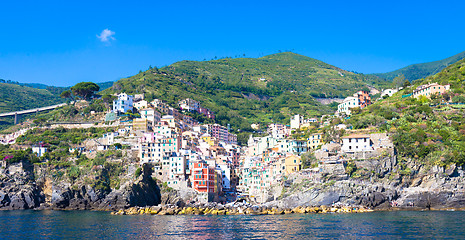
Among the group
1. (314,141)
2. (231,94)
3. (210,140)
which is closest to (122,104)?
(210,140)

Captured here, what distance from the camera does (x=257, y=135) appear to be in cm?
13612

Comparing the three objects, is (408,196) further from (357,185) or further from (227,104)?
(227,104)

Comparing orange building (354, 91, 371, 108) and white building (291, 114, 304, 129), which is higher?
orange building (354, 91, 371, 108)

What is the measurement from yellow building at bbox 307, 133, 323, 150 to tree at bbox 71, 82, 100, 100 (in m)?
62.7

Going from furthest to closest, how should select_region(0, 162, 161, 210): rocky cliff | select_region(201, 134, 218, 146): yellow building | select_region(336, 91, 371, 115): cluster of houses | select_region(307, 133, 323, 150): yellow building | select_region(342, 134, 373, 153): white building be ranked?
select_region(336, 91, 371, 115): cluster of houses, select_region(201, 134, 218, 146): yellow building, select_region(307, 133, 323, 150): yellow building, select_region(0, 162, 161, 210): rocky cliff, select_region(342, 134, 373, 153): white building

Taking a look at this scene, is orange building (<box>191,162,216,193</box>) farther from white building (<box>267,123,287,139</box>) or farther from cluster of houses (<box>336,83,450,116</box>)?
cluster of houses (<box>336,83,450,116</box>)

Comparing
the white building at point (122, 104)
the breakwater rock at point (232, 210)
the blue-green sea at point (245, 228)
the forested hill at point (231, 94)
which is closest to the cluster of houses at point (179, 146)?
the white building at point (122, 104)

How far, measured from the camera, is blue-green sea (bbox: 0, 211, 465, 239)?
43.3 m

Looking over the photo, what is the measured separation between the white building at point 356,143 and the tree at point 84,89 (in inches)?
2882

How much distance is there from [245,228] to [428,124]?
47.2m

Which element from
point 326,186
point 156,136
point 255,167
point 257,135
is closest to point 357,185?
point 326,186

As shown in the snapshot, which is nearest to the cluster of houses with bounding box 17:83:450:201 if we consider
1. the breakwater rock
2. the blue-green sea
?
the breakwater rock

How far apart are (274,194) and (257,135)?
59.6 m

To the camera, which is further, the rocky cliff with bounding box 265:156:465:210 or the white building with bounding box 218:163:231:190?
the white building with bounding box 218:163:231:190
